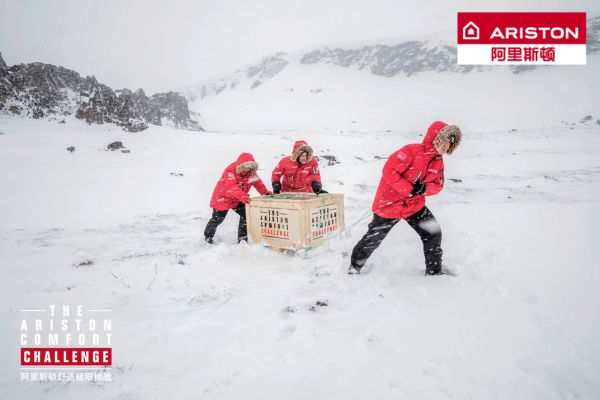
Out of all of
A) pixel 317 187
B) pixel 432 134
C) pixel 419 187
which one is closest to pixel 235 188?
pixel 317 187

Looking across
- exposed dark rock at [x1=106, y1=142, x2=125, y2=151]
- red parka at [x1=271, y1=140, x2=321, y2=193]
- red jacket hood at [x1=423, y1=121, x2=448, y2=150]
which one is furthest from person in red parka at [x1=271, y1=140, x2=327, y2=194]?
exposed dark rock at [x1=106, y1=142, x2=125, y2=151]

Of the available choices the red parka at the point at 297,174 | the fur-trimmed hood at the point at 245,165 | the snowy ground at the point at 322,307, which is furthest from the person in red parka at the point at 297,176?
the snowy ground at the point at 322,307

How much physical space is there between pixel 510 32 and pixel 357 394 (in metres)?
30.5

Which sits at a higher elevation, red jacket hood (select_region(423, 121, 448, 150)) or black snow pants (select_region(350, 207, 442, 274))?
red jacket hood (select_region(423, 121, 448, 150))

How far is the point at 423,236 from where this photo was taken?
144 inches

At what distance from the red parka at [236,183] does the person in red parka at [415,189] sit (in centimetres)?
206

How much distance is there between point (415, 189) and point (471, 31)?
2997cm

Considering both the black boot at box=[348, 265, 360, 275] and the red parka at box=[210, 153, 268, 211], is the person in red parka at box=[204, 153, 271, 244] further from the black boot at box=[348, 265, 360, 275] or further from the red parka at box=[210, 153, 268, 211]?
the black boot at box=[348, 265, 360, 275]

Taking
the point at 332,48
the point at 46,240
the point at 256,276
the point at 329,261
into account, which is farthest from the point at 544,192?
the point at 332,48

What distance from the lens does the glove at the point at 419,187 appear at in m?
3.47

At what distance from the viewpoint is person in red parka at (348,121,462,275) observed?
3.34m

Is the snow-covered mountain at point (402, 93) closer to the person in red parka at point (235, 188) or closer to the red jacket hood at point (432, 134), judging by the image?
the person in red parka at point (235, 188)

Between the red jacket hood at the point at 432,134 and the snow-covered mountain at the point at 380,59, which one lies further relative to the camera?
the snow-covered mountain at the point at 380,59

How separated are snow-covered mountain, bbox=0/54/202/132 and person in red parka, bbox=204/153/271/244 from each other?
17267 mm
